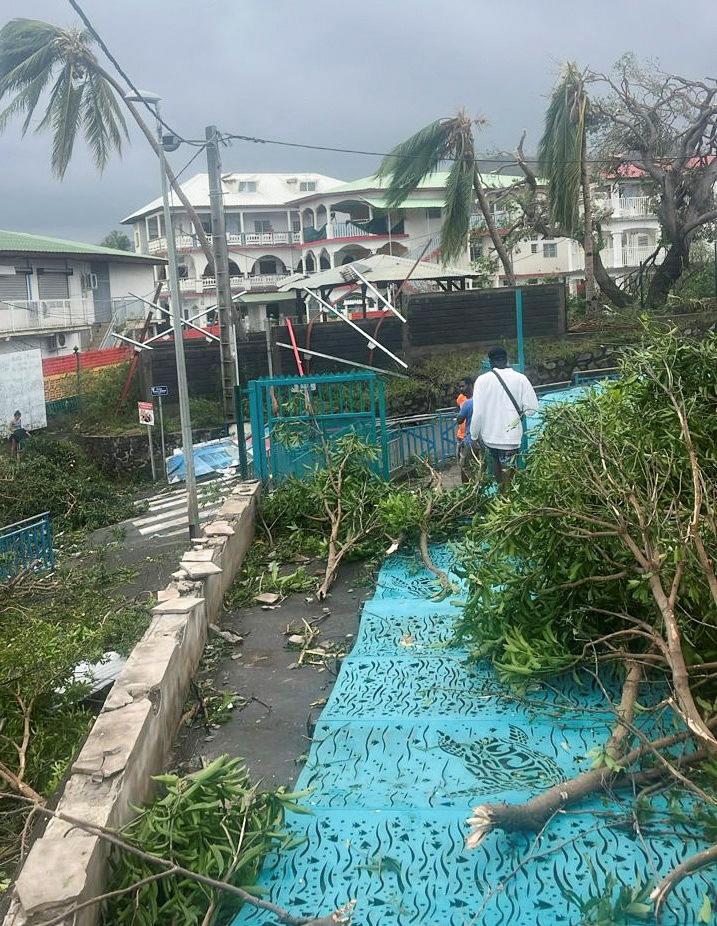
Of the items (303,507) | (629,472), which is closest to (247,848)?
(629,472)

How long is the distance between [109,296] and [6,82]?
15.3 m

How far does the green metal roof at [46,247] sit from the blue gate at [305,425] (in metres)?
22.8

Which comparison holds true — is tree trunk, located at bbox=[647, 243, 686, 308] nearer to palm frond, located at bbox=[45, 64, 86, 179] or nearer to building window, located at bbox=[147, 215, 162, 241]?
palm frond, located at bbox=[45, 64, 86, 179]

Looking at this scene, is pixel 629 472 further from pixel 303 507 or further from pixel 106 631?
pixel 106 631

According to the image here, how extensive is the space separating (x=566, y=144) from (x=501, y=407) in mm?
13421

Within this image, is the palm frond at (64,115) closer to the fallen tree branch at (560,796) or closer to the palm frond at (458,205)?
the palm frond at (458,205)

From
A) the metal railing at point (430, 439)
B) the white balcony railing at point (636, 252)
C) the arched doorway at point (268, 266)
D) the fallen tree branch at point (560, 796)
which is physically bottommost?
the fallen tree branch at point (560, 796)

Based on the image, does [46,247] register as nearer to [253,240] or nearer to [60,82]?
[60,82]

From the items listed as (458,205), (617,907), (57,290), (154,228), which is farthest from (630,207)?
(617,907)

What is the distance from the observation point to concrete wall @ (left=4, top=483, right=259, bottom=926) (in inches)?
122

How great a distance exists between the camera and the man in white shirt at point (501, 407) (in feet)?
25.1

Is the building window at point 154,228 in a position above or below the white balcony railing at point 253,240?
above

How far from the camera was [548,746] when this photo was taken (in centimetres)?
435

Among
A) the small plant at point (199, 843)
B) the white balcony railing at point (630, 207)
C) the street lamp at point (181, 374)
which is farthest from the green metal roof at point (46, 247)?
the small plant at point (199, 843)
